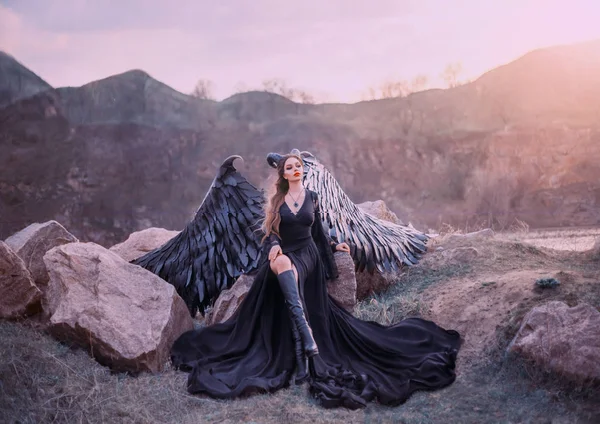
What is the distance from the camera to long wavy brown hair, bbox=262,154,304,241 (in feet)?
14.4

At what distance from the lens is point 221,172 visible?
18.3 feet

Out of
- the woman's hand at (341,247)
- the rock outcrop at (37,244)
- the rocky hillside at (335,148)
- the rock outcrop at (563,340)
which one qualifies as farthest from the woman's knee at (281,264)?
the rocky hillside at (335,148)

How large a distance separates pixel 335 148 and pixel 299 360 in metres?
19.4

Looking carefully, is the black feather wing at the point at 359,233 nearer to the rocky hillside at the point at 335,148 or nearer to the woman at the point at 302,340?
the woman at the point at 302,340

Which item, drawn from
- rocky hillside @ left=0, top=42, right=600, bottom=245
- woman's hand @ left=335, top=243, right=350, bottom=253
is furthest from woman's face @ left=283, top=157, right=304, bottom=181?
rocky hillside @ left=0, top=42, right=600, bottom=245

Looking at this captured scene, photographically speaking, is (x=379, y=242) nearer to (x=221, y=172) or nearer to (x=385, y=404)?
(x=221, y=172)

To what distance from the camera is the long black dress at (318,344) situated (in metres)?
3.73

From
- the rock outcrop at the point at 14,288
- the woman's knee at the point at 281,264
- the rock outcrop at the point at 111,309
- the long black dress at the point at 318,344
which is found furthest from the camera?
the rock outcrop at the point at 14,288

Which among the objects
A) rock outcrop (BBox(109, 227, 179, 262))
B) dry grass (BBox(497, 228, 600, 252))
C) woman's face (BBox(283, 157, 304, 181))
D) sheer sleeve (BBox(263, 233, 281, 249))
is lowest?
dry grass (BBox(497, 228, 600, 252))

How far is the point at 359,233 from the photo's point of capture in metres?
5.75

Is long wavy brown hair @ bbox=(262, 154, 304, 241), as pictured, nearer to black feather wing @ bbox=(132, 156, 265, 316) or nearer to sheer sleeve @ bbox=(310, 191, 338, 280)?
sheer sleeve @ bbox=(310, 191, 338, 280)

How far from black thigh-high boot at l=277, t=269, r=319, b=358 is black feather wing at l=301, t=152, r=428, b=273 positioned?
1.19 metres

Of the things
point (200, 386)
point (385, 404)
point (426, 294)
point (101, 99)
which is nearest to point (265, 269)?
point (200, 386)

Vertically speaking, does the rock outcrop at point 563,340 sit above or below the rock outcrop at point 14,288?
below
